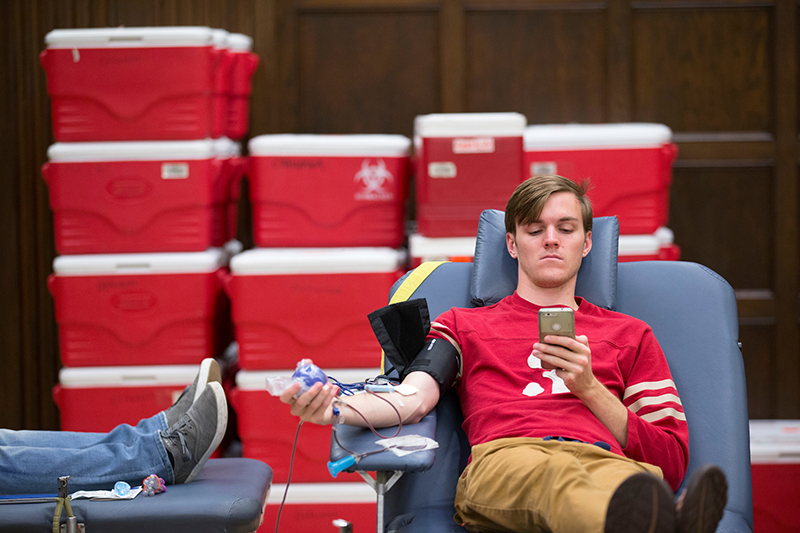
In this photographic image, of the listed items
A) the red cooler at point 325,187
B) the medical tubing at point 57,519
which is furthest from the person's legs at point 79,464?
the red cooler at point 325,187

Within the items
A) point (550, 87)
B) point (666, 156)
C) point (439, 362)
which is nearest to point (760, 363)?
point (666, 156)

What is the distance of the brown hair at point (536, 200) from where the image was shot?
1.79 m

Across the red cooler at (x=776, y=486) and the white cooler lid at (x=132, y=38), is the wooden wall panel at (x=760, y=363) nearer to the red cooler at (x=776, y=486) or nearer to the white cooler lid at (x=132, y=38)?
the red cooler at (x=776, y=486)

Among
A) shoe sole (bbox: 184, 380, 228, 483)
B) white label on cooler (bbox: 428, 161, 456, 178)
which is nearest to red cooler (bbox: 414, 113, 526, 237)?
white label on cooler (bbox: 428, 161, 456, 178)

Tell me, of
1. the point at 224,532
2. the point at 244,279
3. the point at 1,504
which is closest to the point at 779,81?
the point at 244,279

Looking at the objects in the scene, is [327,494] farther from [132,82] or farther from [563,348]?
[132,82]

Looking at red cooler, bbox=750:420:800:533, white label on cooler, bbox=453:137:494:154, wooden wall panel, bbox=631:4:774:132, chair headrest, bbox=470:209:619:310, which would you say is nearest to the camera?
chair headrest, bbox=470:209:619:310

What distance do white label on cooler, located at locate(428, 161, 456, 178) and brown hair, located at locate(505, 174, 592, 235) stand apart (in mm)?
787

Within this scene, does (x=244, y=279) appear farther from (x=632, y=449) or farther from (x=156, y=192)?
(x=632, y=449)

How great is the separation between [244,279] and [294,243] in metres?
0.22

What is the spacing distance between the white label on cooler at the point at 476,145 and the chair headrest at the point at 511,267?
0.66m

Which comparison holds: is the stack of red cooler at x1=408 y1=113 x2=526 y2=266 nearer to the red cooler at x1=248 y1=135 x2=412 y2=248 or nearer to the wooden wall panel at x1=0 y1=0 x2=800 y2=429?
the red cooler at x1=248 y1=135 x2=412 y2=248

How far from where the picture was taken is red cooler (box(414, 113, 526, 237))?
2.61 metres

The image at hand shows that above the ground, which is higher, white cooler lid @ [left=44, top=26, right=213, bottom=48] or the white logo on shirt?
white cooler lid @ [left=44, top=26, right=213, bottom=48]
